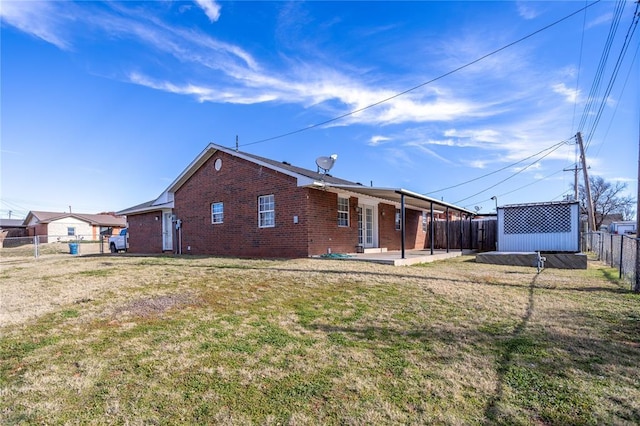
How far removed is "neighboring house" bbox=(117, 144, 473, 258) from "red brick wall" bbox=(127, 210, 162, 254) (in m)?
0.12

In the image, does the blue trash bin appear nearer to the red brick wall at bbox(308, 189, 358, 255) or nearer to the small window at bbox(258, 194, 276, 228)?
the small window at bbox(258, 194, 276, 228)

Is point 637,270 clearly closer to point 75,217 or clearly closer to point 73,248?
point 73,248

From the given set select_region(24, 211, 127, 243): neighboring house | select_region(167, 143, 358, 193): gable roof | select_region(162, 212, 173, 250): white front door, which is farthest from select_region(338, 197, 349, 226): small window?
select_region(24, 211, 127, 243): neighboring house

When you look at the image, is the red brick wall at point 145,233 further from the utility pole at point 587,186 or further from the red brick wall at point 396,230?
the utility pole at point 587,186

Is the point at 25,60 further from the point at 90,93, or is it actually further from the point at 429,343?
the point at 429,343

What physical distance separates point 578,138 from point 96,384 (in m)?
29.1

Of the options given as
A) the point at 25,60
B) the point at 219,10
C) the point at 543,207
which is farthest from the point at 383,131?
the point at 25,60

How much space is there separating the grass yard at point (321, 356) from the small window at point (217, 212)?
898 centimetres

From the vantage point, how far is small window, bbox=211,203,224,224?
624 inches

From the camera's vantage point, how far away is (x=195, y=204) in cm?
1709

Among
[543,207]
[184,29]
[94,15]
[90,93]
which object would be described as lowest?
[543,207]

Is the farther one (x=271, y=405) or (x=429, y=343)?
(x=429, y=343)

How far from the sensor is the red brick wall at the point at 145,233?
65.8 ft

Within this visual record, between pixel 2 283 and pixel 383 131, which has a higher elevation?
pixel 383 131
